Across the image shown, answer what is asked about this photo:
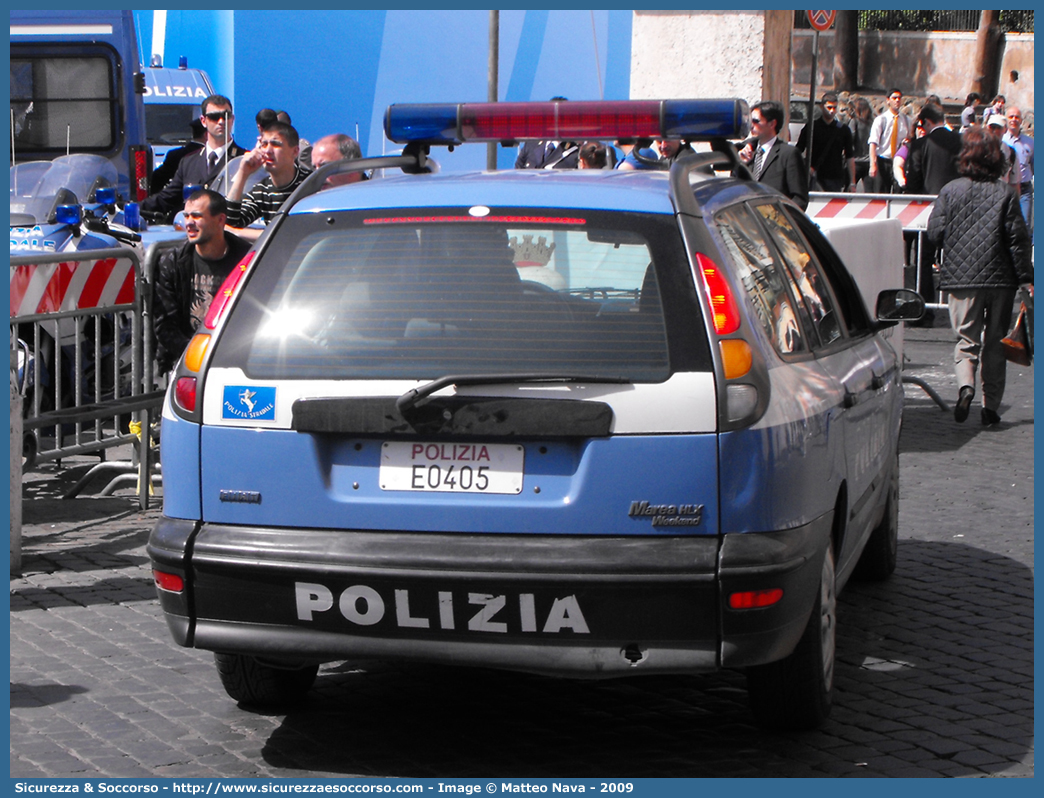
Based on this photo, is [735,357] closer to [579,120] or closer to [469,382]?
[469,382]

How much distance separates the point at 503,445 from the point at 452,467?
152 mm

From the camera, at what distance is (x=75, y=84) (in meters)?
17.8

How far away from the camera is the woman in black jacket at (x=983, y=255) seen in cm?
1109

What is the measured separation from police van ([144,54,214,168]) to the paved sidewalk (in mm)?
15820

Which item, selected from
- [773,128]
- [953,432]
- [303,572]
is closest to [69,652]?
[303,572]

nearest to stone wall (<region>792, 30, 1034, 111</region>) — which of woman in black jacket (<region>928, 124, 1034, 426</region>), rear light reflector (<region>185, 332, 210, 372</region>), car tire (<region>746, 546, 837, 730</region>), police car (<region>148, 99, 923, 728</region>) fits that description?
woman in black jacket (<region>928, 124, 1034, 426</region>)

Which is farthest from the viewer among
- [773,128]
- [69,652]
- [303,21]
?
[303,21]

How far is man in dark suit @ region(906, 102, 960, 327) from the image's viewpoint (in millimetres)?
16609

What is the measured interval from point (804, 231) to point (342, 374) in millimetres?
2278

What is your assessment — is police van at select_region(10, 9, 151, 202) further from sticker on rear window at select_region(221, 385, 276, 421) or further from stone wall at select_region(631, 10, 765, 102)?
sticker on rear window at select_region(221, 385, 276, 421)

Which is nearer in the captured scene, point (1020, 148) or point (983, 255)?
point (983, 255)

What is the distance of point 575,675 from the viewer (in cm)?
408

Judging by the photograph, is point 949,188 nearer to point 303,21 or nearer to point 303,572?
point 303,572

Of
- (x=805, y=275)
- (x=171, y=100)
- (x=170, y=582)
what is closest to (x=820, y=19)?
(x=171, y=100)
